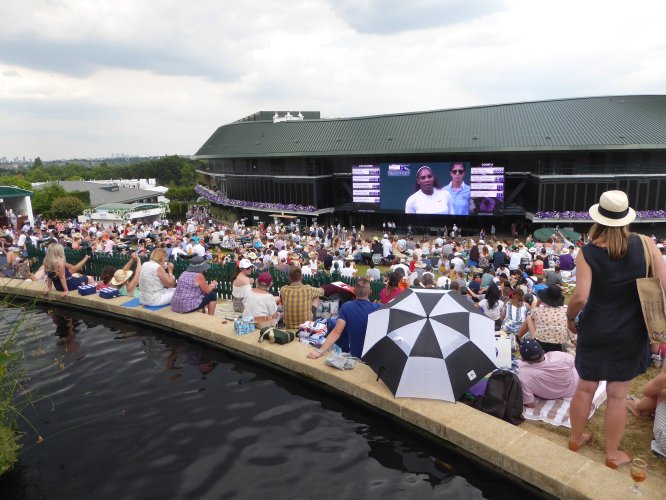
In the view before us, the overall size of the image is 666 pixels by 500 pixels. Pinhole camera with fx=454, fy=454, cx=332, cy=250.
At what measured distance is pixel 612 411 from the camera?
4.37 m

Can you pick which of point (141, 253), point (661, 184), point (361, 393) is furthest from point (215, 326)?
point (661, 184)

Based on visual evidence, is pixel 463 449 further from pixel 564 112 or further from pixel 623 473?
pixel 564 112

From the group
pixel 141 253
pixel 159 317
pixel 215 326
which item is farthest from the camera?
pixel 141 253

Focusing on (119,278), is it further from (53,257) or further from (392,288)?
(392,288)

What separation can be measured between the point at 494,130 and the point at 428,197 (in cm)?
689

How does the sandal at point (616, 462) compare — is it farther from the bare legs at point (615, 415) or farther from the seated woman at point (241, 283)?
the seated woman at point (241, 283)

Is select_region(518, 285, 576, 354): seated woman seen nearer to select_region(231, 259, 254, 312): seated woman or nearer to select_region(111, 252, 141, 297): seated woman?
select_region(231, 259, 254, 312): seated woman

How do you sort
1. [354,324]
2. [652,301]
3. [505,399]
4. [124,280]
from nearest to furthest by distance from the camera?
[652,301] → [505,399] → [354,324] → [124,280]

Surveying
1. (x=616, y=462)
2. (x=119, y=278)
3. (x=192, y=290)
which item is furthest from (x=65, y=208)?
(x=616, y=462)

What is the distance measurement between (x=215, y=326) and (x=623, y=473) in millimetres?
6429

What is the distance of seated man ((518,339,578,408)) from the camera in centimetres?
568

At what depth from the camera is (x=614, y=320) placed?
4223 millimetres

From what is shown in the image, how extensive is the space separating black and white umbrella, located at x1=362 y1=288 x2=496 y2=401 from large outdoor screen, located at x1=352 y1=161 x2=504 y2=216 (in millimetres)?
29555

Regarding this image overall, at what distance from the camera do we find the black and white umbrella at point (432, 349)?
18.0ft
